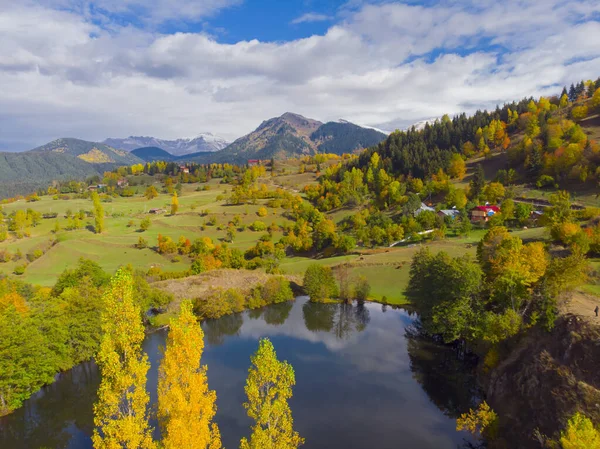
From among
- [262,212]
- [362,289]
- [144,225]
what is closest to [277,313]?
[362,289]

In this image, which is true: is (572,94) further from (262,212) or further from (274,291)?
(274,291)

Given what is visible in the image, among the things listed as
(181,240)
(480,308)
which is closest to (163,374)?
(480,308)

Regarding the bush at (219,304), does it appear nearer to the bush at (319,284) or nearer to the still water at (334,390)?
the still water at (334,390)

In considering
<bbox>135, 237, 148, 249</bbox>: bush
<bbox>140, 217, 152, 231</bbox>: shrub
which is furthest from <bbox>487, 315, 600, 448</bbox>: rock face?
<bbox>140, 217, 152, 231</bbox>: shrub

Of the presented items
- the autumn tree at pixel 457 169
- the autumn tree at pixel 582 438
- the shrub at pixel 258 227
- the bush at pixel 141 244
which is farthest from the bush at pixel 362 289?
the autumn tree at pixel 457 169

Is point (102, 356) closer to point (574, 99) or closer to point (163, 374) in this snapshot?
point (163, 374)

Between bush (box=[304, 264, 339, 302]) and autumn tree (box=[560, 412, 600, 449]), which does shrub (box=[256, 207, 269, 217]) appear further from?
autumn tree (box=[560, 412, 600, 449])
